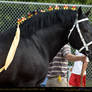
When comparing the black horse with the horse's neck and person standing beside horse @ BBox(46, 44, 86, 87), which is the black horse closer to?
the horse's neck

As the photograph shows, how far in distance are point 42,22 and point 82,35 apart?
66cm

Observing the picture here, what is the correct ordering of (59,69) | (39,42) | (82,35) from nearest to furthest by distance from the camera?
1. (39,42)
2. (82,35)
3. (59,69)

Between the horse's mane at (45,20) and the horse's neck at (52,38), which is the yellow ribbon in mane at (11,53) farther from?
the horse's neck at (52,38)

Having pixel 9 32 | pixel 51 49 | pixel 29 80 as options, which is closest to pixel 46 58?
pixel 51 49

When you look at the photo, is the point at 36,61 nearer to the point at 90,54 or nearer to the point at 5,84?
the point at 5,84

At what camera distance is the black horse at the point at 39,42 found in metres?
3.00

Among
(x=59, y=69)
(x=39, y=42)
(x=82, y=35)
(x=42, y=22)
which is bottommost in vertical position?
(x=59, y=69)

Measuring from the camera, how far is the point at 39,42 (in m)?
3.25

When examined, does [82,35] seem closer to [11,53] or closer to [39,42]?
[39,42]

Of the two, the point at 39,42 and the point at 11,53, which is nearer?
the point at 11,53

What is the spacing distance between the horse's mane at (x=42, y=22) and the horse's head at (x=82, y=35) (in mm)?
128

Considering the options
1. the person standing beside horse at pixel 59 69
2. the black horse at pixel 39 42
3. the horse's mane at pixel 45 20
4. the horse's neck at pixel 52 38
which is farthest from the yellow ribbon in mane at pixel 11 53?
the person standing beside horse at pixel 59 69

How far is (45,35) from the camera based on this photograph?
3.36 m

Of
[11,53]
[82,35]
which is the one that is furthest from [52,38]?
[11,53]
